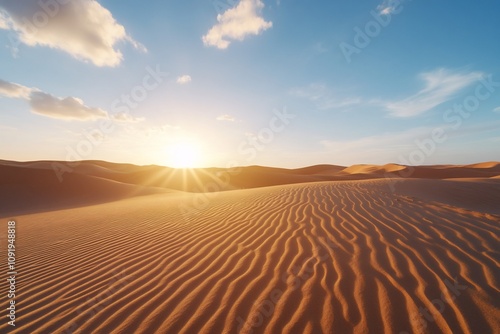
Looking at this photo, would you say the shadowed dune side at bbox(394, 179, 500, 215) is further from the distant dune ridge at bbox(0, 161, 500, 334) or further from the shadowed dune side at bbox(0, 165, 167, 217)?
the shadowed dune side at bbox(0, 165, 167, 217)

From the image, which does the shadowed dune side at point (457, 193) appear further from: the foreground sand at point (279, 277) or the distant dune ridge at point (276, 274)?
the foreground sand at point (279, 277)

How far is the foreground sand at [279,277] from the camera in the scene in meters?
2.39

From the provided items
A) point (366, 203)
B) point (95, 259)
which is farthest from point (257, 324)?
point (366, 203)

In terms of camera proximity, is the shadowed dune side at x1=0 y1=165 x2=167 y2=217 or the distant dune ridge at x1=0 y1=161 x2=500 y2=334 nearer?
the distant dune ridge at x1=0 y1=161 x2=500 y2=334

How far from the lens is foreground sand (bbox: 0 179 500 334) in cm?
239

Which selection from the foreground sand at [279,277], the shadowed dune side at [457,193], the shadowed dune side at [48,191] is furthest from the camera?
the shadowed dune side at [48,191]

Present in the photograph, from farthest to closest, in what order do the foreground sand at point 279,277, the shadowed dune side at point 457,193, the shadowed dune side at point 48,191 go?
the shadowed dune side at point 48,191
the shadowed dune side at point 457,193
the foreground sand at point 279,277

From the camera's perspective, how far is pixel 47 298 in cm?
318

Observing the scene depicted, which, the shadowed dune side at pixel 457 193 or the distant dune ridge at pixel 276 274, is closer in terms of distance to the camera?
the distant dune ridge at pixel 276 274

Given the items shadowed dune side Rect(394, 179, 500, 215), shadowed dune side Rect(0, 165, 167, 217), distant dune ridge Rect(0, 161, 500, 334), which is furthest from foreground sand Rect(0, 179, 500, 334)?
shadowed dune side Rect(0, 165, 167, 217)

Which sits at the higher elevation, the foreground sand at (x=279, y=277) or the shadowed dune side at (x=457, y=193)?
the shadowed dune side at (x=457, y=193)

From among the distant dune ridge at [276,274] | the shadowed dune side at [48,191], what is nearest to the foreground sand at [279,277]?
the distant dune ridge at [276,274]

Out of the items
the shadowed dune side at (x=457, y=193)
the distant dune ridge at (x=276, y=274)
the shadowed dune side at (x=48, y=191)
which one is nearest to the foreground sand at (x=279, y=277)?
the distant dune ridge at (x=276, y=274)

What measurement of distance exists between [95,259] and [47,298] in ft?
4.06
